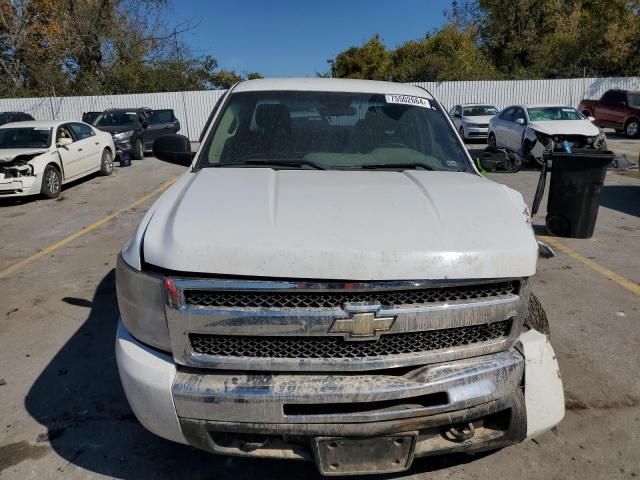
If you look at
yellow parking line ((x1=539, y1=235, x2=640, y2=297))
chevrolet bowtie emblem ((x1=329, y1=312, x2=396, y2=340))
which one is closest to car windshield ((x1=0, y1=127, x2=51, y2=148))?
yellow parking line ((x1=539, y1=235, x2=640, y2=297))

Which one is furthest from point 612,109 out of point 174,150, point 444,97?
point 174,150

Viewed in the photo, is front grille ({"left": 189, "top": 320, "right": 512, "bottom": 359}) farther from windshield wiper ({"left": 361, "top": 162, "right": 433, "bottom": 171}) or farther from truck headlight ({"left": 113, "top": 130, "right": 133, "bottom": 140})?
truck headlight ({"left": 113, "top": 130, "right": 133, "bottom": 140})

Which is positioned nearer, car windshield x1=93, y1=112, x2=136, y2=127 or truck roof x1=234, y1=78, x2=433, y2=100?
truck roof x1=234, y1=78, x2=433, y2=100

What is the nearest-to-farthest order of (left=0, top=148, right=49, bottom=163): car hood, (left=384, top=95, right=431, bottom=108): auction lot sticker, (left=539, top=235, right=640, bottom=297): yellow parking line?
1. (left=384, top=95, right=431, bottom=108): auction lot sticker
2. (left=539, top=235, right=640, bottom=297): yellow parking line
3. (left=0, top=148, right=49, bottom=163): car hood

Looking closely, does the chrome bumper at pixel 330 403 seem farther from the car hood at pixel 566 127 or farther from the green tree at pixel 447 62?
the green tree at pixel 447 62

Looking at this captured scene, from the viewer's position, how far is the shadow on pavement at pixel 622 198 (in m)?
8.63

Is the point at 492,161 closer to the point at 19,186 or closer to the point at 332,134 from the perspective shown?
the point at 332,134

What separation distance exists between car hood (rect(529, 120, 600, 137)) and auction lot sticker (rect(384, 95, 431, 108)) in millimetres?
9960

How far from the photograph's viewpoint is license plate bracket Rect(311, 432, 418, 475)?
2.06m

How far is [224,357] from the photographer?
210cm

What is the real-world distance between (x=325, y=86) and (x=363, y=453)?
106 inches

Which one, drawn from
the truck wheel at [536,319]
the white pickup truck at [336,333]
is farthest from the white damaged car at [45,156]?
the truck wheel at [536,319]

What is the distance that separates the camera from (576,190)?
6.80 metres

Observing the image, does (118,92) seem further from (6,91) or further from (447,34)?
(447,34)
